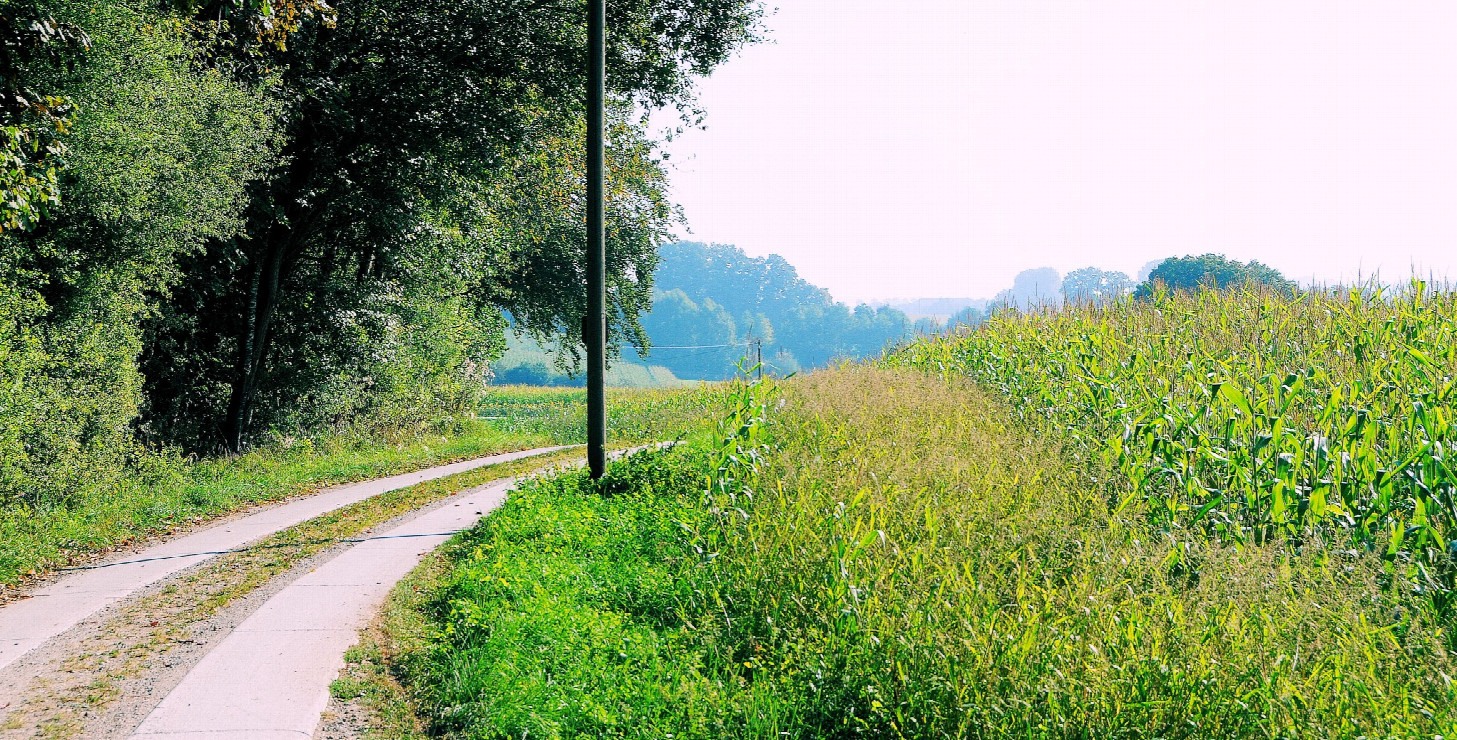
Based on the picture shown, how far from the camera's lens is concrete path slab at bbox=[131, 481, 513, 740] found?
4672 mm

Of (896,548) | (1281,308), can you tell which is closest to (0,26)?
(896,548)

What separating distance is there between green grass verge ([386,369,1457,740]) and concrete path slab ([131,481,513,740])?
1.71 ft

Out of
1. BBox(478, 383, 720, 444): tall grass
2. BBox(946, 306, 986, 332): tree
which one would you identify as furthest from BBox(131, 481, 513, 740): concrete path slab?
BBox(946, 306, 986, 332): tree

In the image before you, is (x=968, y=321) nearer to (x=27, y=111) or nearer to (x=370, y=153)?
(x=370, y=153)

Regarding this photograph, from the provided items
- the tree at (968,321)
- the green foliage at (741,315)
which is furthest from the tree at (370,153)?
the green foliage at (741,315)

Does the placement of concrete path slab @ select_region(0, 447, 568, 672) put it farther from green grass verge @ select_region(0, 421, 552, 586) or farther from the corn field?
the corn field

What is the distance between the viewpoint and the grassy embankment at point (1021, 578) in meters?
3.73

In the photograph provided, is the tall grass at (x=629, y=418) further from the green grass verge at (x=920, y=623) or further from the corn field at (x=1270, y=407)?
the green grass verge at (x=920, y=623)

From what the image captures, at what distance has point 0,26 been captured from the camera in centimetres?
775

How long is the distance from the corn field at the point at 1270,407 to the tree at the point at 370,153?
28.0 feet

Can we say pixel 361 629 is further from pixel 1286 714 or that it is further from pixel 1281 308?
pixel 1281 308

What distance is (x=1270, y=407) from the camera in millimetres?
7430

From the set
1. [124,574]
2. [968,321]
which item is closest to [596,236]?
[124,574]

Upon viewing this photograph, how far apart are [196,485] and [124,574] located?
418cm
